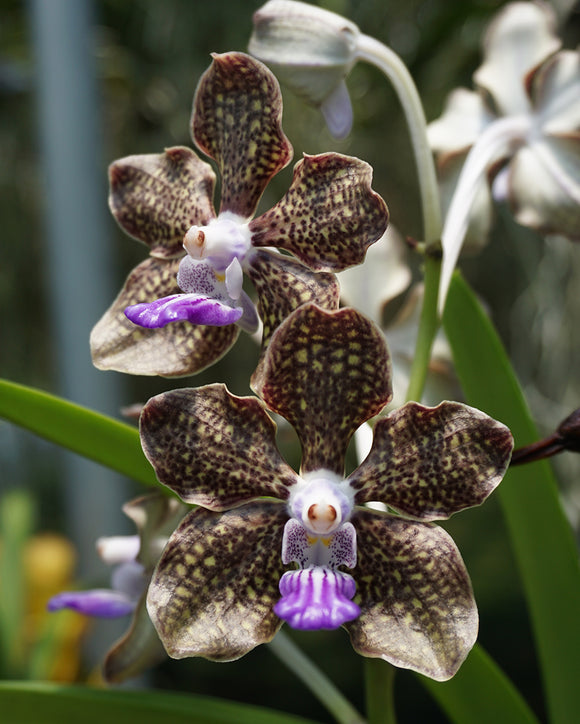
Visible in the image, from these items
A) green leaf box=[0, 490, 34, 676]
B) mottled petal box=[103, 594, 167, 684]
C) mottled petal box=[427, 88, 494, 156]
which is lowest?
green leaf box=[0, 490, 34, 676]

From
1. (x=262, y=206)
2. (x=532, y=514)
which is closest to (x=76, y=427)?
(x=532, y=514)

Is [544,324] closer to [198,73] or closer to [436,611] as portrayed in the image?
[198,73]

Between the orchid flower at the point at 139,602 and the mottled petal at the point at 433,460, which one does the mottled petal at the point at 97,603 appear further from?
the mottled petal at the point at 433,460

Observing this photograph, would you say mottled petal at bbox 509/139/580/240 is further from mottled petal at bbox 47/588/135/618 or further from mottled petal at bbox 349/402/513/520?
mottled petal at bbox 47/588/135/618

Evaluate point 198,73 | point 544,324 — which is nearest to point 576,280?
point 544,324

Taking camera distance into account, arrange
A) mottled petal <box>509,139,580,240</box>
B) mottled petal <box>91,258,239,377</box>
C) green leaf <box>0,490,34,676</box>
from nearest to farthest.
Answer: mottled petal <box>91,258,239,377</box>, mottled petal <box>509,139,580,240</box>, green leaf <box>0,490,34,676</box>

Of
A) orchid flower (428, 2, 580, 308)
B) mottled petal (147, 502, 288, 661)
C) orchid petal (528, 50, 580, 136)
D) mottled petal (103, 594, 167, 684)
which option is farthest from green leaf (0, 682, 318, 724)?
orchid petal (528, 50, 580, 136)
